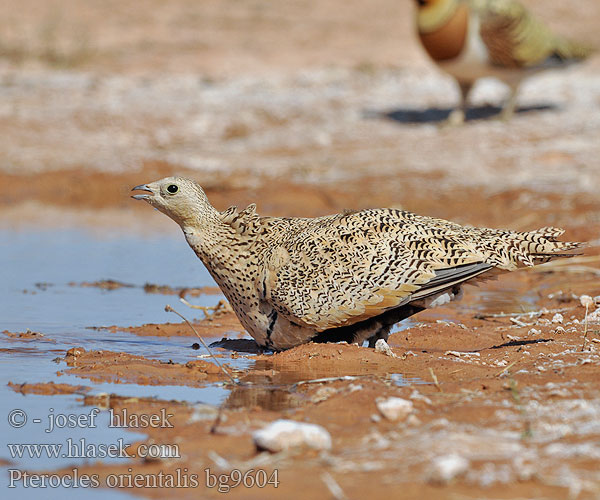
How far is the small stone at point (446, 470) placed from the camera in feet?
10.8

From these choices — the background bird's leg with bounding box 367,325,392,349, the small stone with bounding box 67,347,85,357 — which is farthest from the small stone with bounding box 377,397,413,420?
the small stone with bounding box 67,347,85,357

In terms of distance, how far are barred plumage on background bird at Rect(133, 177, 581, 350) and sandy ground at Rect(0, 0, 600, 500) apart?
222mm

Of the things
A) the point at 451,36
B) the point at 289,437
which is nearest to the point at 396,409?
the point at 289,437

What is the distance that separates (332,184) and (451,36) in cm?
229

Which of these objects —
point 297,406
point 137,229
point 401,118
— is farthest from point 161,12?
Answer: point 297,406

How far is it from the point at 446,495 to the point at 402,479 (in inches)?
7.8

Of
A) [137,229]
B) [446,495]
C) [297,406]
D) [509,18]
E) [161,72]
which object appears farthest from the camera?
[161,72]

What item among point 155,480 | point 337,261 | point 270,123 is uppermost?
point 270,123

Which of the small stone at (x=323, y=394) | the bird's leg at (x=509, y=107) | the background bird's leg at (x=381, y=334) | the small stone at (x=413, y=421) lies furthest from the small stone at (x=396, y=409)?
the bird's leg at (x=509, y=107)

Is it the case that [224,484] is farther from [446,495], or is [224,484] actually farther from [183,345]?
[183,345]

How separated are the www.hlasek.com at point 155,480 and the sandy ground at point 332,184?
0.13 ft

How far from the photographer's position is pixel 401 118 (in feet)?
48.7

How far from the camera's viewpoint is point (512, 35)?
42.2 ft

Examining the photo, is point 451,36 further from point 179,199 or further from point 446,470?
point 446,470
